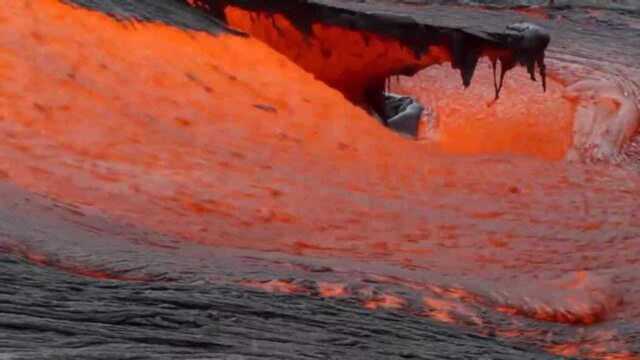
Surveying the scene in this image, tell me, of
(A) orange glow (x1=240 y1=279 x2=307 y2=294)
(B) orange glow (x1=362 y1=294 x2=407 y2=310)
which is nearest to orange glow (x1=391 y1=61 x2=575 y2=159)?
(B) orange glow (x1=362 y1=294 x2=407 y2=310)

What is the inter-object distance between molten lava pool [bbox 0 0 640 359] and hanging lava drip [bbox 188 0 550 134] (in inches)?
7.1

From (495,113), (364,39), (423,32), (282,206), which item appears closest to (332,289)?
(282,206)

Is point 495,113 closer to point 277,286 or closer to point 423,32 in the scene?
point 423,32

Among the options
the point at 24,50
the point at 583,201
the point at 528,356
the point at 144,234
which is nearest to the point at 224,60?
the point at 24,50

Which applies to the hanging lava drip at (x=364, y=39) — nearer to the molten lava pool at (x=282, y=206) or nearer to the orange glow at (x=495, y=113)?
the molten lava pool at (x=282, y=206)

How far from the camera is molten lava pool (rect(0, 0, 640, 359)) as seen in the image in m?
2.49

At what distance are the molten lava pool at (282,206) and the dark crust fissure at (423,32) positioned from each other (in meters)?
0.23

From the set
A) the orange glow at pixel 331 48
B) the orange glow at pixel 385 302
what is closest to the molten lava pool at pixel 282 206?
the orange glow at pixel 385 302

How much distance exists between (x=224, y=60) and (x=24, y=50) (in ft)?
4.05

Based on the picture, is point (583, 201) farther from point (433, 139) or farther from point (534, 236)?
point (433, 139)

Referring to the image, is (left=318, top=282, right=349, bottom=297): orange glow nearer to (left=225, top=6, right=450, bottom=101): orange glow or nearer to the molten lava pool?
the molten lava pool

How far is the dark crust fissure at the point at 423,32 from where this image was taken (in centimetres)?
628

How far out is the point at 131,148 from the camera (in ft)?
14.7

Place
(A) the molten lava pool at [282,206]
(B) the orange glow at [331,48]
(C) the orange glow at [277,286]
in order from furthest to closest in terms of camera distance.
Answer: (B) the orange glow at [331,48] < (C) the orange glow at [277,286] < (A) the molten lava pool at [282,206]
